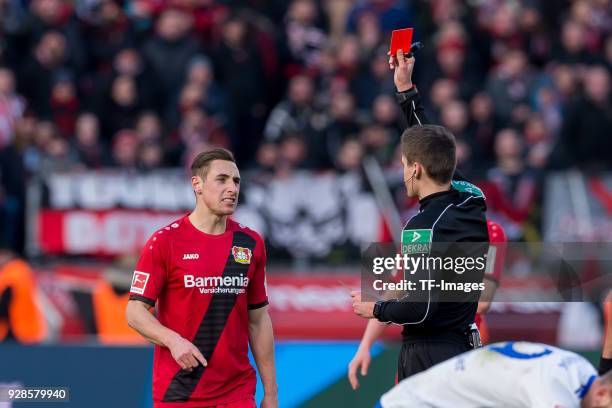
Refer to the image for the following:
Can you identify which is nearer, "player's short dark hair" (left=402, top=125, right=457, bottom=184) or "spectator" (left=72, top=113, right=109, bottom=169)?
"player's short dark hair" (left=402, top=125, right=457, bottom=184)

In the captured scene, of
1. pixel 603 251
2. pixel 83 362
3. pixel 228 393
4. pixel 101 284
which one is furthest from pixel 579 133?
pixel 228 393

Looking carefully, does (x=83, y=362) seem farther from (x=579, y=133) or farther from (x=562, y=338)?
(x=579, y=133)

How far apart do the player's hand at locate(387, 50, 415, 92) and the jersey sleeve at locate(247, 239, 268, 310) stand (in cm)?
133

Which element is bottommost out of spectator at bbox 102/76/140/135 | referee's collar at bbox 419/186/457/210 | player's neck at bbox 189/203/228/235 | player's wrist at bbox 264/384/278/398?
player's wrist at bbox 264/384/278/398

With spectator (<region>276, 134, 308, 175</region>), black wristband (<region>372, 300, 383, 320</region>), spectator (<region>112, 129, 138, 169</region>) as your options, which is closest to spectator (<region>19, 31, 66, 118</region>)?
spectator (<region>112, 129, 138, 169</region>)

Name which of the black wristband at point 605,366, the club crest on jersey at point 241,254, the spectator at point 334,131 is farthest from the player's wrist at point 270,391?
the spectator at point 334,131

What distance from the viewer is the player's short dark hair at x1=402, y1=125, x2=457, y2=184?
7105mm

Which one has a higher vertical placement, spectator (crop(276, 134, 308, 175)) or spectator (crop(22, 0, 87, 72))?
spectator (crop(22, 0, 87, 72))

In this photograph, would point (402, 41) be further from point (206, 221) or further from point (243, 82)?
point (243, 82)

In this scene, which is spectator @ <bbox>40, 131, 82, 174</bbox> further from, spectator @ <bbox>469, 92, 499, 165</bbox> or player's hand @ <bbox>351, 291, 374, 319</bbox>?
player's hand @ <bbox>351, 291, 374, 319</bbox>

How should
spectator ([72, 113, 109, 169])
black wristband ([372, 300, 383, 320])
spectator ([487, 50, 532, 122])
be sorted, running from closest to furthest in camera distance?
black wristband ([372, 300, 383, 320]) < spectator ([72, 113, 109, 169]) < spectator ([487, 50, 532, 122])

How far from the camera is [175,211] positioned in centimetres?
1491

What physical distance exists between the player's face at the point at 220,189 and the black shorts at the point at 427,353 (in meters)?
1.36

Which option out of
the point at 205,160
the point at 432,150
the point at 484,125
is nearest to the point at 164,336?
the point at 205,160
